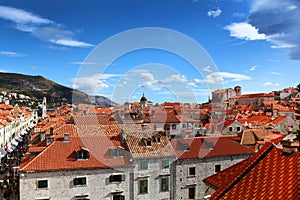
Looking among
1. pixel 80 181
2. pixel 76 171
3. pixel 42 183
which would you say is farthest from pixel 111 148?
pixel 42 183

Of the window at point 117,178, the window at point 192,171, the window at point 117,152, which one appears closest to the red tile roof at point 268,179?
the window at point 117,178

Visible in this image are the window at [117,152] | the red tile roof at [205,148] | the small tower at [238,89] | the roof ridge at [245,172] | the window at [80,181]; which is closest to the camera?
the roof ridge at [245,172]

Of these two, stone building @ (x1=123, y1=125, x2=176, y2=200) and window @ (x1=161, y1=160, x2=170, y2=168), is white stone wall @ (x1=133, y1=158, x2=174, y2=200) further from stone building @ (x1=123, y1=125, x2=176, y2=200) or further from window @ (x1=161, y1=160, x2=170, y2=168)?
window @ (x1=161, y1=160, x2=170, y2=168)

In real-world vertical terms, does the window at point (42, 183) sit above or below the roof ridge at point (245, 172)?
below

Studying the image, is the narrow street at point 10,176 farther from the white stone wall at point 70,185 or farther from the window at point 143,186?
the window at point 143,186

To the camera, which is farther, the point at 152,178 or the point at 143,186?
the point at 152,178

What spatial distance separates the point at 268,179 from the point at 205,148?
1937cm

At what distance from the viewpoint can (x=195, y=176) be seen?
26281mm

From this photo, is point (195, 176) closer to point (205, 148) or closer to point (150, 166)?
point (205, 148)

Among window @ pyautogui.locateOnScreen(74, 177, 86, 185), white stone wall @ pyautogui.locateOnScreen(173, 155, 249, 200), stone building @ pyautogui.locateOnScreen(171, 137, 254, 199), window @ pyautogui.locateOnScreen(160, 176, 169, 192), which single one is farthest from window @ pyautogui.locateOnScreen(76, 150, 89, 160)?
white stone wall @ pyautogui.locateOnScreen(173, 155, 249, 200)

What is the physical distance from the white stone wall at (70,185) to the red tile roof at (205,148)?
6.00 meters

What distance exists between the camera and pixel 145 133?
27.0 metres

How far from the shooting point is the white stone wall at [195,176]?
84.0ft

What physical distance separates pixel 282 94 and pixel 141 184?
117 metres
